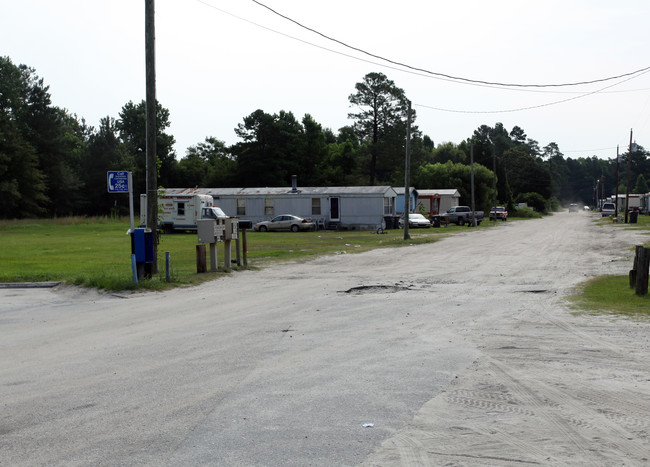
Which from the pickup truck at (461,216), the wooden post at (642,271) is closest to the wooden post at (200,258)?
the wooden post at (642,271)

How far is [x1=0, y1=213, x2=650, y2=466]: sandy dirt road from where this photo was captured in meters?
4.84

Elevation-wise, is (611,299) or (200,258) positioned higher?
(200,258)

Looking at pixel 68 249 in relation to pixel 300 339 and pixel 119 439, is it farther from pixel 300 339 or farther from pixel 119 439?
pixel 119 439

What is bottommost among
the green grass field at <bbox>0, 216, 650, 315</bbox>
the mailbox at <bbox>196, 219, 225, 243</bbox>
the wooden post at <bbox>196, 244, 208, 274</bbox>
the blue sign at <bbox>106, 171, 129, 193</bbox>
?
the green grass field at <bbox>0, 216, 650, 315</bbox>

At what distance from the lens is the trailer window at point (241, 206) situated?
174ft

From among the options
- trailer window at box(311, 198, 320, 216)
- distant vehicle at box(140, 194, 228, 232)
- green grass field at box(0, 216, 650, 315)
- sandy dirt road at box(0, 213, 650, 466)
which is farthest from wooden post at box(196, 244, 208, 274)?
trailer window at box(311, 198, 320, 216)

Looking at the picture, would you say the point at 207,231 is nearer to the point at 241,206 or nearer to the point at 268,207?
the point at 268,207

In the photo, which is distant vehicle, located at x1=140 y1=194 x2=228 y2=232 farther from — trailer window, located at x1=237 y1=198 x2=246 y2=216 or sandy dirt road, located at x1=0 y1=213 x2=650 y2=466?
sandy dirt road, located at x1=0 y1=213 x2=650 y2=466

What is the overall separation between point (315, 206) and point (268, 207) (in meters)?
3.97

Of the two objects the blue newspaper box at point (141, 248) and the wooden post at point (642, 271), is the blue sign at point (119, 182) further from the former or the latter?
the wooden post at point (642, 271)

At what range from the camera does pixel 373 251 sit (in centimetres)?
2836

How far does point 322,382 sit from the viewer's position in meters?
6.64

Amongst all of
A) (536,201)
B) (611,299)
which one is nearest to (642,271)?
(611,299)

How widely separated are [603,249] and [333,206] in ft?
86.8
